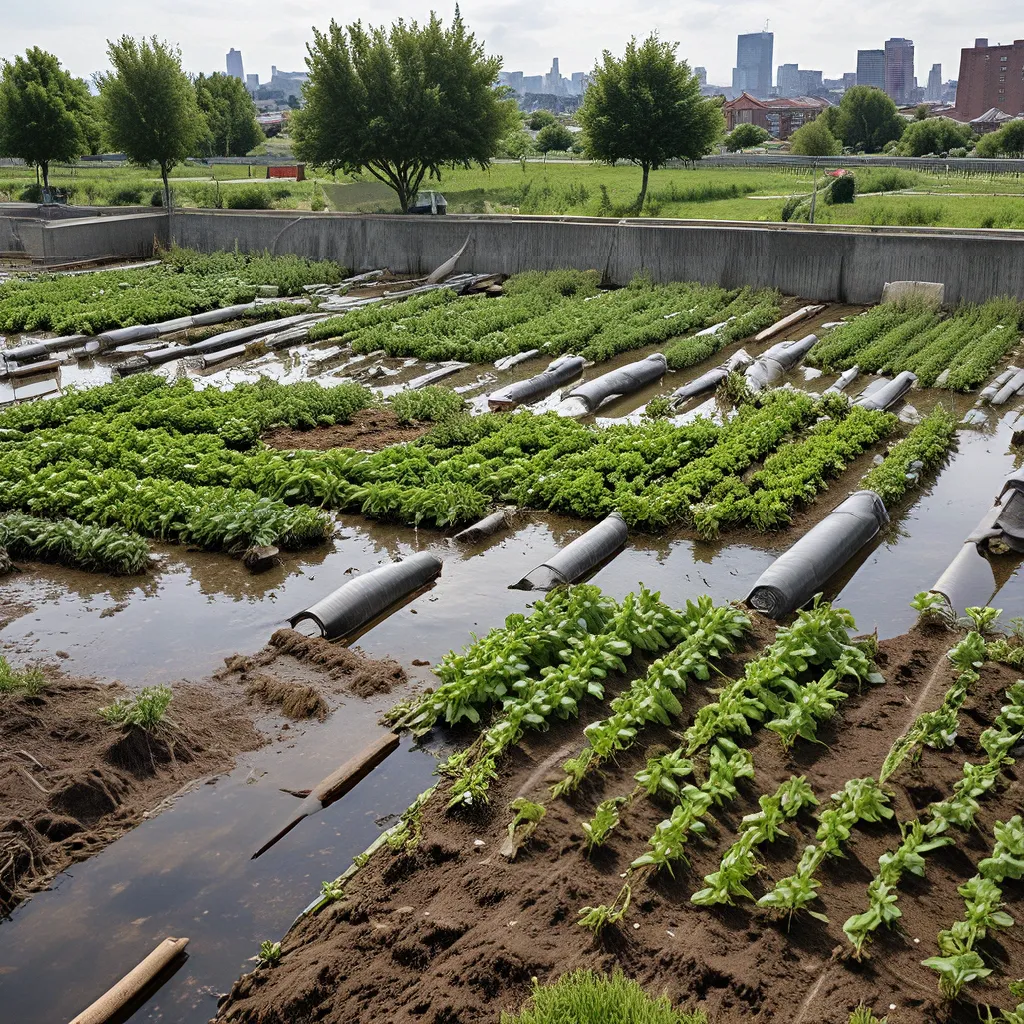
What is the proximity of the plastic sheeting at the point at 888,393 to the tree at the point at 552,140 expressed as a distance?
59.8 metres

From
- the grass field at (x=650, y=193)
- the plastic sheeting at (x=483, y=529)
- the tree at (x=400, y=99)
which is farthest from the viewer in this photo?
the grass field at (x=650, y=193)

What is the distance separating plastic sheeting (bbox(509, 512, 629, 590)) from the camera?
962 centimetres

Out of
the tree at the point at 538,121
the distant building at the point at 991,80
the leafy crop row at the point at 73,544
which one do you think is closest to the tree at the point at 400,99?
the leafy crop row at the point at 73,544

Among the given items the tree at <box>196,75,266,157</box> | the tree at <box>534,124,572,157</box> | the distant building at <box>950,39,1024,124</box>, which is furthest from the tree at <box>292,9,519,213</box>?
the distant building at <box>950,39,1024,124</box>

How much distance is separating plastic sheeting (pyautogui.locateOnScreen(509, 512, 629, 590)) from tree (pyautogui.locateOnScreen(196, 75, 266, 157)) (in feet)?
181

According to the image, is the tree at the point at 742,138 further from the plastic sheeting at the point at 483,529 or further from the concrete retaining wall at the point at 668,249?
the plastic sheeting at the point at 483,529

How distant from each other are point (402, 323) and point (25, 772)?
14.3 m

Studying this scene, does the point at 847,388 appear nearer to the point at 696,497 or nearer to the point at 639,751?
the point at 696,497

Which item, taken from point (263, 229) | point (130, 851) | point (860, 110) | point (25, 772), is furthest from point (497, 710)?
point (860, 110)

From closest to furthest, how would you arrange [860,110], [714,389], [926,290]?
[714,389]
[926,290]
[860,110]

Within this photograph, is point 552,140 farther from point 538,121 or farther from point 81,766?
point 81,766

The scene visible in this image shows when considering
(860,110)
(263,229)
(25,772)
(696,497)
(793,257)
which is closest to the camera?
(25,772)

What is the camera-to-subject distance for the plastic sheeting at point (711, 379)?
49.7ft

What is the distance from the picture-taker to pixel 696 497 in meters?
11.3
